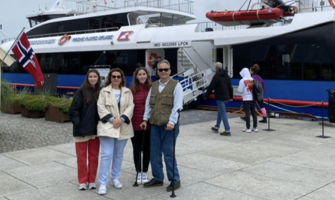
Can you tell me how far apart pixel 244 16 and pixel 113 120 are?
385 inches

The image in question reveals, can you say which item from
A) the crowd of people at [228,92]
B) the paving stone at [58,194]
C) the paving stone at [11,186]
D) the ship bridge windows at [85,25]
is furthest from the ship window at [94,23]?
the paving stone at [58,194]

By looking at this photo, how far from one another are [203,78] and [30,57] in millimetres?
7453

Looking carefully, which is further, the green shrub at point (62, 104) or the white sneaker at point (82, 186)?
the green shrub at point (62, 104)

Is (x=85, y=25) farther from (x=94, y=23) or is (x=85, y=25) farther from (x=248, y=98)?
(x=248, y=98)

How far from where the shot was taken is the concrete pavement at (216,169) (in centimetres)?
490

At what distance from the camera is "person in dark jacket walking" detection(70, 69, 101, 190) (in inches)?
192

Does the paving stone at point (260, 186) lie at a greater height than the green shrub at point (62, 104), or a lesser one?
lesser

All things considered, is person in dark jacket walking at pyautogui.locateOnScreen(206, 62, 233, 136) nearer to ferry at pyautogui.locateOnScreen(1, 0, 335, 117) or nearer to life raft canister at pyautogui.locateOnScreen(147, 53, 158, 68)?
ferry at pyautogui.locateOnScreen(1, 0, 335, 117)

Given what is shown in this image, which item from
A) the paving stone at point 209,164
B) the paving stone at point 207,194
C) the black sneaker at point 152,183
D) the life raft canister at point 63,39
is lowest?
the paving stone at point 209,164

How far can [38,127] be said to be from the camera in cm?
1078

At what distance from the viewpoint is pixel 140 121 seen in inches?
201

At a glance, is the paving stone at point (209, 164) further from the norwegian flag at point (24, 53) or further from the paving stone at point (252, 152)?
the norwegian flag at point (24, 53)

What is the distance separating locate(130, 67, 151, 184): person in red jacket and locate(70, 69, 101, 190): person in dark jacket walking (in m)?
0.53

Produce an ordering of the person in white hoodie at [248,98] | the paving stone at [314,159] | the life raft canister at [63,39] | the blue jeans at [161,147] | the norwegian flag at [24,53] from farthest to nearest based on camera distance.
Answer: the life raft canister at [63,39]
the person in white hoodie at [248,98]
the norwegian flag at [24,53]
the paving stone at [314,159]
the blue jeans at [161,147]
